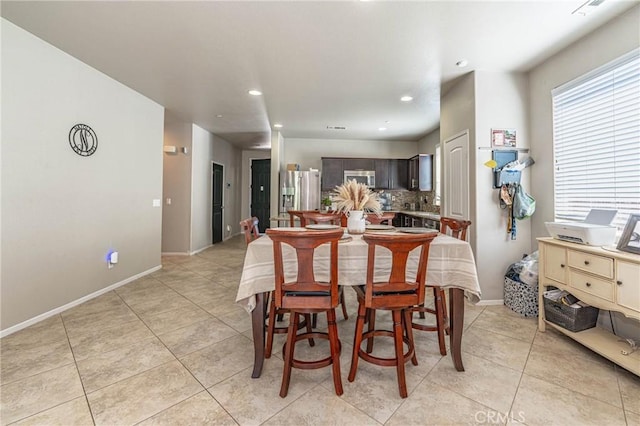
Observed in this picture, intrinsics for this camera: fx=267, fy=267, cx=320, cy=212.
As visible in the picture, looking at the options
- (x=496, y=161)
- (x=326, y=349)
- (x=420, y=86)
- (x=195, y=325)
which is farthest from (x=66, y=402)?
(x=420, y=86)

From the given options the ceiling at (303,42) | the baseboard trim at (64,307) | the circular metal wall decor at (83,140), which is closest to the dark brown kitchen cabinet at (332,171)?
the ceiling at (303,42)

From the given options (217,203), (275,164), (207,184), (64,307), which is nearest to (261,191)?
(217,203)

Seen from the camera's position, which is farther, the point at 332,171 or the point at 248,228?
the point at 332,171

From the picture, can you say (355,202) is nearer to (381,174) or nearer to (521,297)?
(521,297)

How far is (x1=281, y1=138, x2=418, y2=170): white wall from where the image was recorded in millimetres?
6746

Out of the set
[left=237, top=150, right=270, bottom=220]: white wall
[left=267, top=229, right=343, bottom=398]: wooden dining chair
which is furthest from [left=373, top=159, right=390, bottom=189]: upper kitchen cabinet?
[left=267, top=229, right=343, bottom=398]: wooden dining chair

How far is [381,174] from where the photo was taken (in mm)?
6477

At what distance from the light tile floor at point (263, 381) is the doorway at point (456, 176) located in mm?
1400

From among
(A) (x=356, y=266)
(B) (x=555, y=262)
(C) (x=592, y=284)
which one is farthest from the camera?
(B) (x=555, y=262)

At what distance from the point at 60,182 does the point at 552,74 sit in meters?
5.26

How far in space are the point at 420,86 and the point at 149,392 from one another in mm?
4148

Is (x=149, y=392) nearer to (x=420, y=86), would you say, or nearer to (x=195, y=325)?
(x=195, y=325)

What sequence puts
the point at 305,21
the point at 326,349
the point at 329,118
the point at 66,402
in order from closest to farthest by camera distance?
the point at 66,402 < the point at 326,349 < the point at 305,21 < the point at 329,118

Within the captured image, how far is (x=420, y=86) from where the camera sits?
3.58 metres
